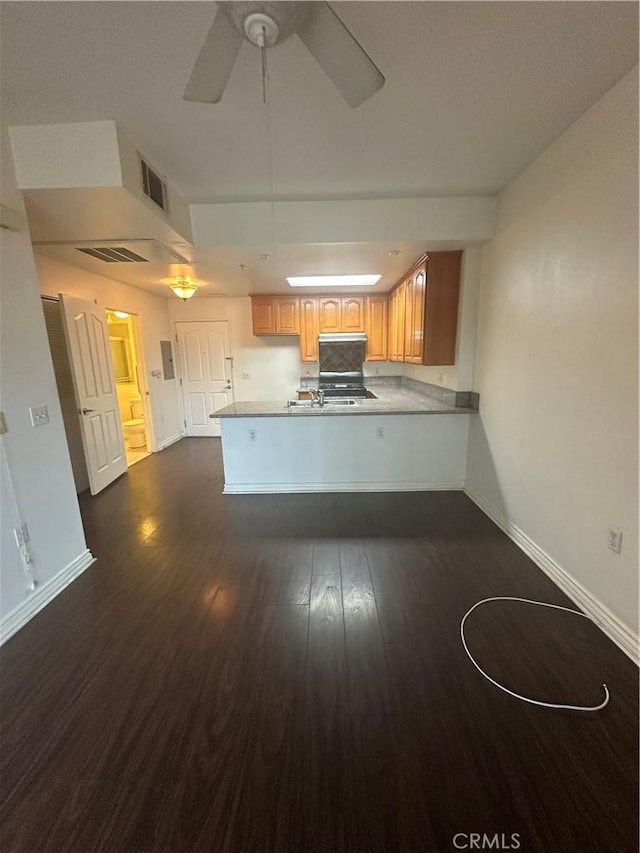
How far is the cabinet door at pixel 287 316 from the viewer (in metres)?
5.11

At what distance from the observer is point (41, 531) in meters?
2.01

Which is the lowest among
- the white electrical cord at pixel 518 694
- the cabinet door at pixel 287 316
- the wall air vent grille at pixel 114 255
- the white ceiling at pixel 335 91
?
the white electrical cord at pixel 518 694

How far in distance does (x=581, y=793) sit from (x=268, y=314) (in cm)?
534

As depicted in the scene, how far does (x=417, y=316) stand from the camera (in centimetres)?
358

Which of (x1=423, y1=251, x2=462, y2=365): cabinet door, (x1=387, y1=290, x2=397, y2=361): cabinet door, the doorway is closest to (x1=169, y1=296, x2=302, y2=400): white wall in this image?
the doorway

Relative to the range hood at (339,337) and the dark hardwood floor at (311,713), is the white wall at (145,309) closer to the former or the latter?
the range hood at (339,337)

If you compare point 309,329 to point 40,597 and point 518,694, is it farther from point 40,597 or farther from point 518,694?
point 518,694

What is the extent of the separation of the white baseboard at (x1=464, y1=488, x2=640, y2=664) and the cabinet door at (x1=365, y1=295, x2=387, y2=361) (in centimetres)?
313

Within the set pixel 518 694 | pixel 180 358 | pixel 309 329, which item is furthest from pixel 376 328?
pixel 518 694

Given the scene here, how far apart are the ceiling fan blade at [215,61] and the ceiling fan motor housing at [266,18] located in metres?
0.03

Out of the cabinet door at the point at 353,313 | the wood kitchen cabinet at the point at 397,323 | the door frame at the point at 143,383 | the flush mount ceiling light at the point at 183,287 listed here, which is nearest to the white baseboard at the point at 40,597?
the flush mount ceiling light at the point at 183,287

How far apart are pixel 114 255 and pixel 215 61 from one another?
8.12ft

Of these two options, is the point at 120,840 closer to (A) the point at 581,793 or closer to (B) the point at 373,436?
(A) the point at 581,793

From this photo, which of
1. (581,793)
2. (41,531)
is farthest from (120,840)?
(41,531)
